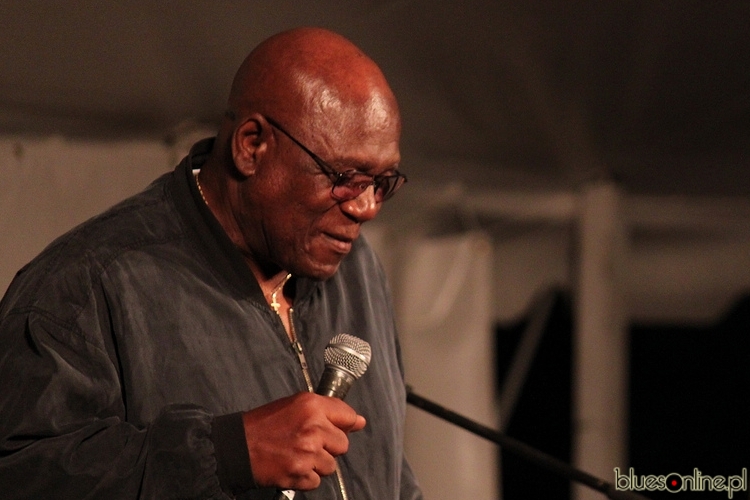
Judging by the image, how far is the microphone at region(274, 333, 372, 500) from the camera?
165cm

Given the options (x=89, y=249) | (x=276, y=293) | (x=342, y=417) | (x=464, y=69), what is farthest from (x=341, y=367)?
(x=464, y=69)

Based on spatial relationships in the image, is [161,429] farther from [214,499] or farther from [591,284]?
[591,284]

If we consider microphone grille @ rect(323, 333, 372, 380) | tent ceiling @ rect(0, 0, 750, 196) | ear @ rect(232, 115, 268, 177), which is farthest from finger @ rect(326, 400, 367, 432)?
tent ceiling @ rect(0, 0, 750, 196)

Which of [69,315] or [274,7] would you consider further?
[274,7]

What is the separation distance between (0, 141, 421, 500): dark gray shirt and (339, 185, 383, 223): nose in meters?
0.22

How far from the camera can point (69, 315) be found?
5.38ft

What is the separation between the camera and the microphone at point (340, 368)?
1.65 m

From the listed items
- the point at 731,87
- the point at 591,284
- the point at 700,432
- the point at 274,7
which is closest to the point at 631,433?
the point at 700,432

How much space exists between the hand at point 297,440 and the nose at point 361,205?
408mm

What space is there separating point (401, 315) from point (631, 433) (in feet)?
16.1

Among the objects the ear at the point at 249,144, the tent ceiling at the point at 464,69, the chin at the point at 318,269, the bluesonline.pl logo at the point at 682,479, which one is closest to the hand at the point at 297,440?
the chin at the point at 318,269

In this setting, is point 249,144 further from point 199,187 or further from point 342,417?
point 342,417

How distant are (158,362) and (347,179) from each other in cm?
46

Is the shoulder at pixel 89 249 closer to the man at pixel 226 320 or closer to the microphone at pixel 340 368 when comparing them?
the man at pixel 226 320
